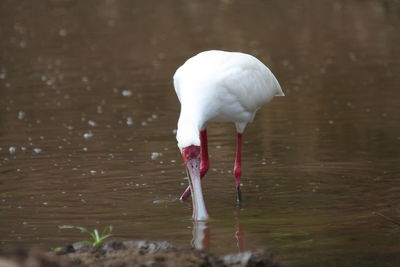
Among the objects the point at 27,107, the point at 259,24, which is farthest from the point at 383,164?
the point at 259,24

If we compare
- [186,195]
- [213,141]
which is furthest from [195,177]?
[213,141]

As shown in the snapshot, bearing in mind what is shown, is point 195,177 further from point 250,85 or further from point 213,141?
point 213,141

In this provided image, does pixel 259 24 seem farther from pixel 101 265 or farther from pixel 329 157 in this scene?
pixel 101 265

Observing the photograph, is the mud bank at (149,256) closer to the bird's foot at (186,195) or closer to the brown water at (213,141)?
the brown water at (213,141)

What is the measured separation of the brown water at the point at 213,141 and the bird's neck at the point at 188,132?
2.31ft

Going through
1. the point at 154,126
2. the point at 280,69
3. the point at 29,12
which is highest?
the point at 29,12

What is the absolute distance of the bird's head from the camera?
25.7 ft

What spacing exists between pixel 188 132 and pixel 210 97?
0.78 m

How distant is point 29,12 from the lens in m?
26.4

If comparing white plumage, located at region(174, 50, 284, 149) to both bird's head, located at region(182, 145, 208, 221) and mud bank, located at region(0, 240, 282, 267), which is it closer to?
bird's head, located at region(182, 145, 208, 221)

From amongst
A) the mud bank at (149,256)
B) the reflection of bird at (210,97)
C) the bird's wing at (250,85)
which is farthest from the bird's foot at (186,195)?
the mud bank at (149,256)

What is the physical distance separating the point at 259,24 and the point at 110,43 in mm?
3832

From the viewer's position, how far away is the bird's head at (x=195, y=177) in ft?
25.7

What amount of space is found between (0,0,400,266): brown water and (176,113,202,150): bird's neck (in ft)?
2.31
